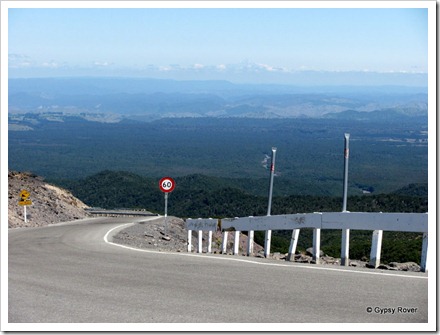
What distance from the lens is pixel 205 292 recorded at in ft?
35.3

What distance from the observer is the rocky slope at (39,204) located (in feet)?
96.7

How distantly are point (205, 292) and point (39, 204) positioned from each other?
23268 millimetres

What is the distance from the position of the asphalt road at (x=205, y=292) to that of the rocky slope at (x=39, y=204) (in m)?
14.7

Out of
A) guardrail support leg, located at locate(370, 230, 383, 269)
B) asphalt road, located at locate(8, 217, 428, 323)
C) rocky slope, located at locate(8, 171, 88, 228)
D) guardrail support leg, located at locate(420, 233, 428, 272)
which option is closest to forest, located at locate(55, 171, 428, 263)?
guardrail support leg, located at locate(370, 230, 383, 269)

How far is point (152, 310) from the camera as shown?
9672mm

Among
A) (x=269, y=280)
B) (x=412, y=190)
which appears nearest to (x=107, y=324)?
(x=269, y=280)

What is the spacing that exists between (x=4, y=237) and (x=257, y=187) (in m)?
77.4

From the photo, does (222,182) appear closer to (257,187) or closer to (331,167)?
(257,187)

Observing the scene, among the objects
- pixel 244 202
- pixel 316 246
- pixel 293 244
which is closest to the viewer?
pixel 316 246

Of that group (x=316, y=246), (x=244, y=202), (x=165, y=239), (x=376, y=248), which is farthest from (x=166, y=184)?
(x=244, y=202)

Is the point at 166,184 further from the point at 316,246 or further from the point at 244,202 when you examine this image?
the point at 244,202

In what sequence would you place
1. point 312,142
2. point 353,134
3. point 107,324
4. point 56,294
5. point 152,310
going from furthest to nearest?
1. point 353,134
2. point 312,142
3. point 56,294
4. point 152,310
5. point 107,324

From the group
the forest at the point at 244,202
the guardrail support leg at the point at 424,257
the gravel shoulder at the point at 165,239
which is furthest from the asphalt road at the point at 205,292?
the gravel shoulder at the point at 165,239

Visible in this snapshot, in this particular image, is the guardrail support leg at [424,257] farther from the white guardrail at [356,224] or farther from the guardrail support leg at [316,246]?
the guardrail support leg at [316,246]
